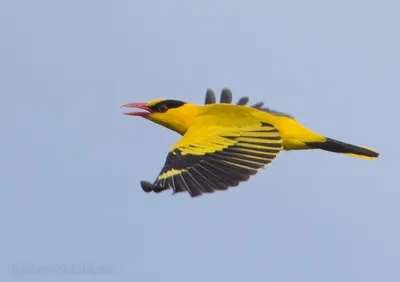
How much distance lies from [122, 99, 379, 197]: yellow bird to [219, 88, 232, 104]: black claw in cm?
162

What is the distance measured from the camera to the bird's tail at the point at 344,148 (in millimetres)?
12508

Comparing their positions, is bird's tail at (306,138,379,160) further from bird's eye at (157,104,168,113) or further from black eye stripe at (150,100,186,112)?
bird's eye at (157,104,168,113)

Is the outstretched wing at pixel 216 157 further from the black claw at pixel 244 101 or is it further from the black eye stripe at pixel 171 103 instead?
the black claw at pixel 244 101

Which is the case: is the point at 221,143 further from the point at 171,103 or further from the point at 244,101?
the point at 244,101

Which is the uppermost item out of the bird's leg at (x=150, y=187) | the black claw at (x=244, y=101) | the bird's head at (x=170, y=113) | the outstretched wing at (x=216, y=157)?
the black claw at (x=244, y=101)

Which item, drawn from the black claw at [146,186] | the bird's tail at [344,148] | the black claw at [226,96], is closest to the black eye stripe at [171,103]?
the bird's tail at [344,148]

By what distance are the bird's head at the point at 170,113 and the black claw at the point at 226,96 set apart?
182 cm

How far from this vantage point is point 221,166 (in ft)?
36.3

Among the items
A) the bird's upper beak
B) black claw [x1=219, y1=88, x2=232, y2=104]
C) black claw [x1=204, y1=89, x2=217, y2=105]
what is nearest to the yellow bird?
the bird's upper beak

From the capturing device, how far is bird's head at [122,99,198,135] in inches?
498

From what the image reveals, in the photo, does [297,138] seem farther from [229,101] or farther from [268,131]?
[229,101]

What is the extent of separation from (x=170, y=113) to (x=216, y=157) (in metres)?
1.66

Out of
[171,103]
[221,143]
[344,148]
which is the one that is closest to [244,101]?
[171,103]

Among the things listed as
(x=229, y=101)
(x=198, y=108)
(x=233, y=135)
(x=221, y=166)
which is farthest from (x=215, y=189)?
(x=229, y=101)
